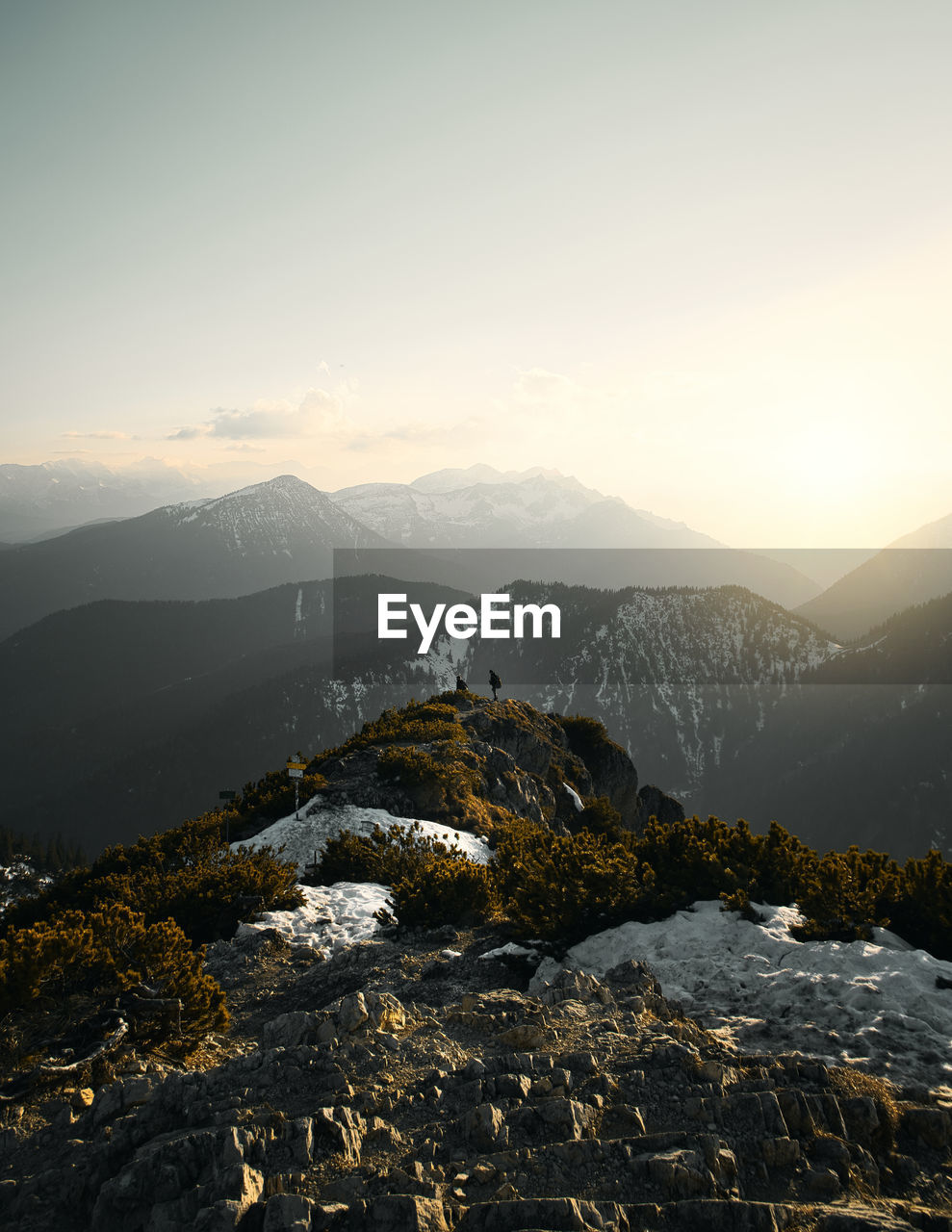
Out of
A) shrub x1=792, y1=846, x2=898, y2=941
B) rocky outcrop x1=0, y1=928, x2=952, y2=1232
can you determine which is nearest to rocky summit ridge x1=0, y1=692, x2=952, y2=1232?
rocky outcrop x1=0, y1=928, x2=952, y2=1232

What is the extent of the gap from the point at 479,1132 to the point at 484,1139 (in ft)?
0.26

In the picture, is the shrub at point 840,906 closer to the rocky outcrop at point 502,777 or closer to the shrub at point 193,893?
the shrub at point 193,893

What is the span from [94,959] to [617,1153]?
7222mm

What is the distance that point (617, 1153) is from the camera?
641 centimetres

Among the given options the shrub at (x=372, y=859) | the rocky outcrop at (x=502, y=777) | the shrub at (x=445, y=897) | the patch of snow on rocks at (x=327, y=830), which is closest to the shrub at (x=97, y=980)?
the shrub at (x=445, y=897)

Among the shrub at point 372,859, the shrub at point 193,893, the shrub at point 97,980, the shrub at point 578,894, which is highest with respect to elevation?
the shrub at point 97,980

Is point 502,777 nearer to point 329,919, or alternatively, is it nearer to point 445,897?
point 329,919

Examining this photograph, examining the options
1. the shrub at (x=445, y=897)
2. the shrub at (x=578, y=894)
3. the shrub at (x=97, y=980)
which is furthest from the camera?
the shrub at (x=445, y=897)

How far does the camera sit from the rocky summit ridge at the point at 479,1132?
5.62 metres

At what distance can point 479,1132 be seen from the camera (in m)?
6.70

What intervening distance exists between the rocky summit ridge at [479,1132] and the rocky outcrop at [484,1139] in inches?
0.8

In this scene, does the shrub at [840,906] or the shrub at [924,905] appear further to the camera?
the shrub at [840,906]

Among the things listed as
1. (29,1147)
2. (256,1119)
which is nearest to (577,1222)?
(256,1119)

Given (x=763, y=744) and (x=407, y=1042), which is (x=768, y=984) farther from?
(x=763, y=744)
